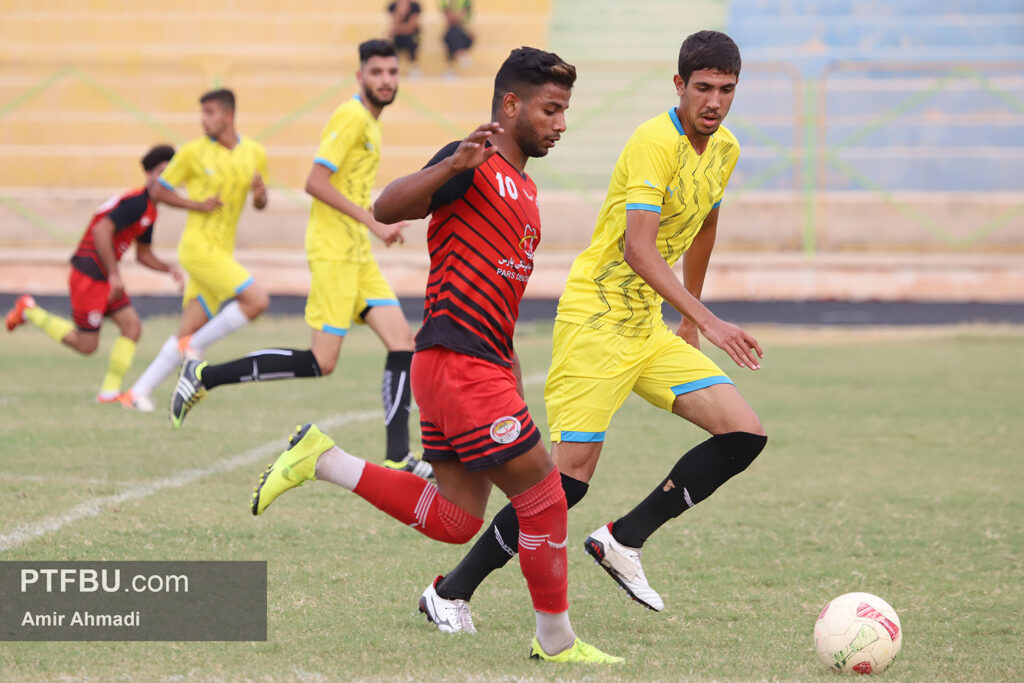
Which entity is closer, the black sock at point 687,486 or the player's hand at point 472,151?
the player's hand at point 472,151

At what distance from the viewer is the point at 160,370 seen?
9406 mm

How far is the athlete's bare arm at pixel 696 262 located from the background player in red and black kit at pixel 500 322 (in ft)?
4.33

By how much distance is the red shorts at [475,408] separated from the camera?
401 centimetres

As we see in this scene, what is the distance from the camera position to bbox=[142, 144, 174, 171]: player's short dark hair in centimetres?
998

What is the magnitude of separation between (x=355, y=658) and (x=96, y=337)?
22.0ft

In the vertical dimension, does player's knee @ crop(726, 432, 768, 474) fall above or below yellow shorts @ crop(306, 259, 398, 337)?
below

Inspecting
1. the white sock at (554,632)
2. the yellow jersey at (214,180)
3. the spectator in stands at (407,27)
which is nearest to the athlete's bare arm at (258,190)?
the yellow jersey at (214,180)

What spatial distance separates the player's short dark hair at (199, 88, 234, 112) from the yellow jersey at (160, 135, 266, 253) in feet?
1.09

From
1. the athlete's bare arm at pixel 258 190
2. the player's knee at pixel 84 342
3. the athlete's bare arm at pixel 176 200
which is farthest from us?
the player's knee at pixel 84 342

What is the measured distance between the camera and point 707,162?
16.2 feet

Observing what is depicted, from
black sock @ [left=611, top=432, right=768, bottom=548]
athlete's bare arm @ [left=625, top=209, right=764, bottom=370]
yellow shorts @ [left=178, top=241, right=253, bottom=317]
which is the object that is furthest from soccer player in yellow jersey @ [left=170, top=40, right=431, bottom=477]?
athlete's bare arm @ [left=625, top=209, right=764, bottom=370]

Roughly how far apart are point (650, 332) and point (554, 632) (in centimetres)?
133

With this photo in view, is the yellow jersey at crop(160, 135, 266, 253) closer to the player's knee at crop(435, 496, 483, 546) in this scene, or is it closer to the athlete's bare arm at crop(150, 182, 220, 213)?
the athlete's bare arm at crop(150, 182, 220, 213)

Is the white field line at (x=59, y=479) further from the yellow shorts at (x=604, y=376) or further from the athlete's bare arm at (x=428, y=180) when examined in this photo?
the athlete's bare arm at (x=428, y=180)
